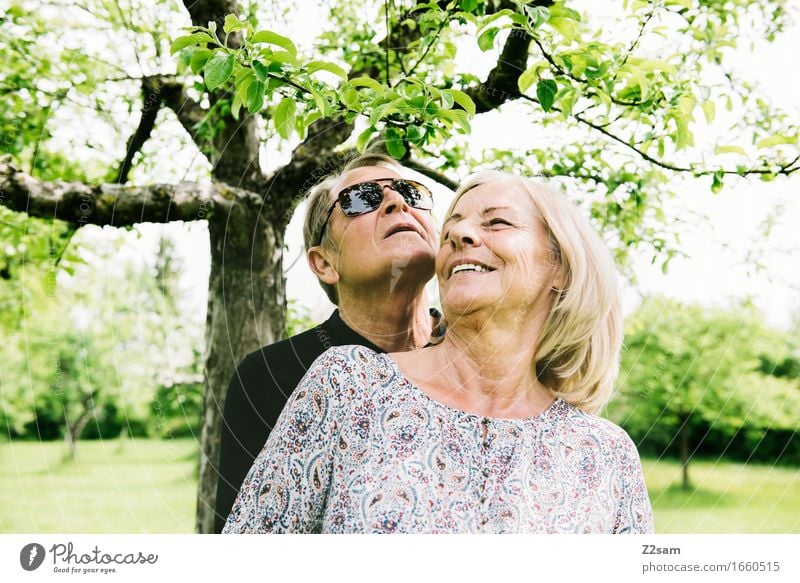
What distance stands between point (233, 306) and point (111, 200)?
0.37m

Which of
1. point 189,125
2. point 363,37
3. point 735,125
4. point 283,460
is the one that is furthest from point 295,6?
point 283,460

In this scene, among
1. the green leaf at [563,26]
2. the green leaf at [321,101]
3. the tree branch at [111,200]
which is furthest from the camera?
the tree branch at [111,200]

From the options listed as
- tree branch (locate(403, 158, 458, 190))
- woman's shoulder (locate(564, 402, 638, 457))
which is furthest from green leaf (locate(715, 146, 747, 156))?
woman's shoulder (locate(564, 402, 638, 457))

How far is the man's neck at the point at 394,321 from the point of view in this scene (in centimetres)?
142

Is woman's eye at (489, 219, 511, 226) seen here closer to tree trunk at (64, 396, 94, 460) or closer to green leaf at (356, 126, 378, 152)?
green leaf at (356, 126, 378, 152)

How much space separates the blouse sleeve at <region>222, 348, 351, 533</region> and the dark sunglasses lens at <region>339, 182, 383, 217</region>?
1.43 feet

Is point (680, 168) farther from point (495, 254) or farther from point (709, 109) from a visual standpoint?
point (495, 254)

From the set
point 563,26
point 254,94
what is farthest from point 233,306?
point 563,26

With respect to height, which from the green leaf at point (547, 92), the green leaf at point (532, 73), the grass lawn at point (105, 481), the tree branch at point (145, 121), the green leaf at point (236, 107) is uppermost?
the green leaf at point (532, 73)

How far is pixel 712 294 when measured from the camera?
6.00 feet

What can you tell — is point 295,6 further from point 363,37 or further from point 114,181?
point 114,181

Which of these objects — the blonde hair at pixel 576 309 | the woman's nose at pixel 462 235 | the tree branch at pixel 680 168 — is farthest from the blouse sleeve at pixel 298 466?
the tree branch at pixel 680 168

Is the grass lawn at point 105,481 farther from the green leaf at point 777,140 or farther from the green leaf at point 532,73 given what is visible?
the green leaf at point 777,140

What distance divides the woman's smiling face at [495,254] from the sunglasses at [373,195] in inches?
8.4
